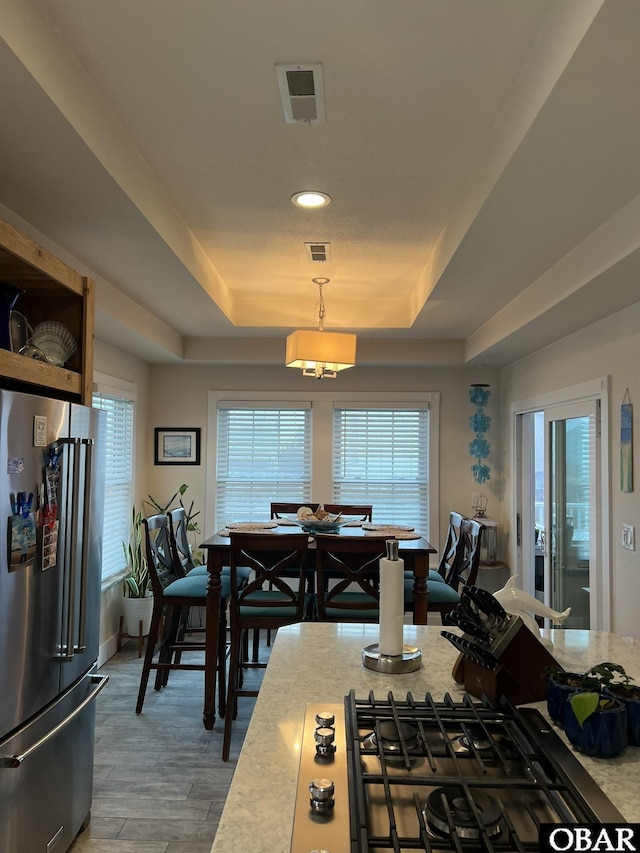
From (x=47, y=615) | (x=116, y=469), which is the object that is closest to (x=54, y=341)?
(x=47, y=615)

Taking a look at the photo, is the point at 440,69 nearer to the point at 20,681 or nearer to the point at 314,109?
the point at 314,109

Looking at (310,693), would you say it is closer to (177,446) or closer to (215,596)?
(215,596)

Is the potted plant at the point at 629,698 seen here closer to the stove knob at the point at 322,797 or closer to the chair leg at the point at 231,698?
the stove knob at the point at 322,797

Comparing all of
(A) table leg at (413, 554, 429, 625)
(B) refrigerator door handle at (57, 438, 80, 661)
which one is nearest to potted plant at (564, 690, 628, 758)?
(B) refrigerator door handle at (57, 438, 80, 661)

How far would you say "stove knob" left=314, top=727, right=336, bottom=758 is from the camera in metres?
1.13

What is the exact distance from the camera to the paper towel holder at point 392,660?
165cm

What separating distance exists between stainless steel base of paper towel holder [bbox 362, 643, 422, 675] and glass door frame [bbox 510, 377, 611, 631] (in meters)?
2.22

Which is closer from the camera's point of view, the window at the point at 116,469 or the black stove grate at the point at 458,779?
the black stove grate at the point at 458,779

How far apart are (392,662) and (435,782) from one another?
64cm

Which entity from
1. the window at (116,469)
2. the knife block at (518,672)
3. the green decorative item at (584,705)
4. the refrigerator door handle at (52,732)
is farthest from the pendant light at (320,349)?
the green decorative item at (584,705)

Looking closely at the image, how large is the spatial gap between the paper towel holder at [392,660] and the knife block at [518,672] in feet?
0.80

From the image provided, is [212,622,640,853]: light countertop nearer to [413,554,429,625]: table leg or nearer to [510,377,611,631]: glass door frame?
[413,554,429,625]: table leg

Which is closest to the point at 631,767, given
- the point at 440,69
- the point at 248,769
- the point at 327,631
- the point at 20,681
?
the point at 248,769

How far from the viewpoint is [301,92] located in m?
2.00
